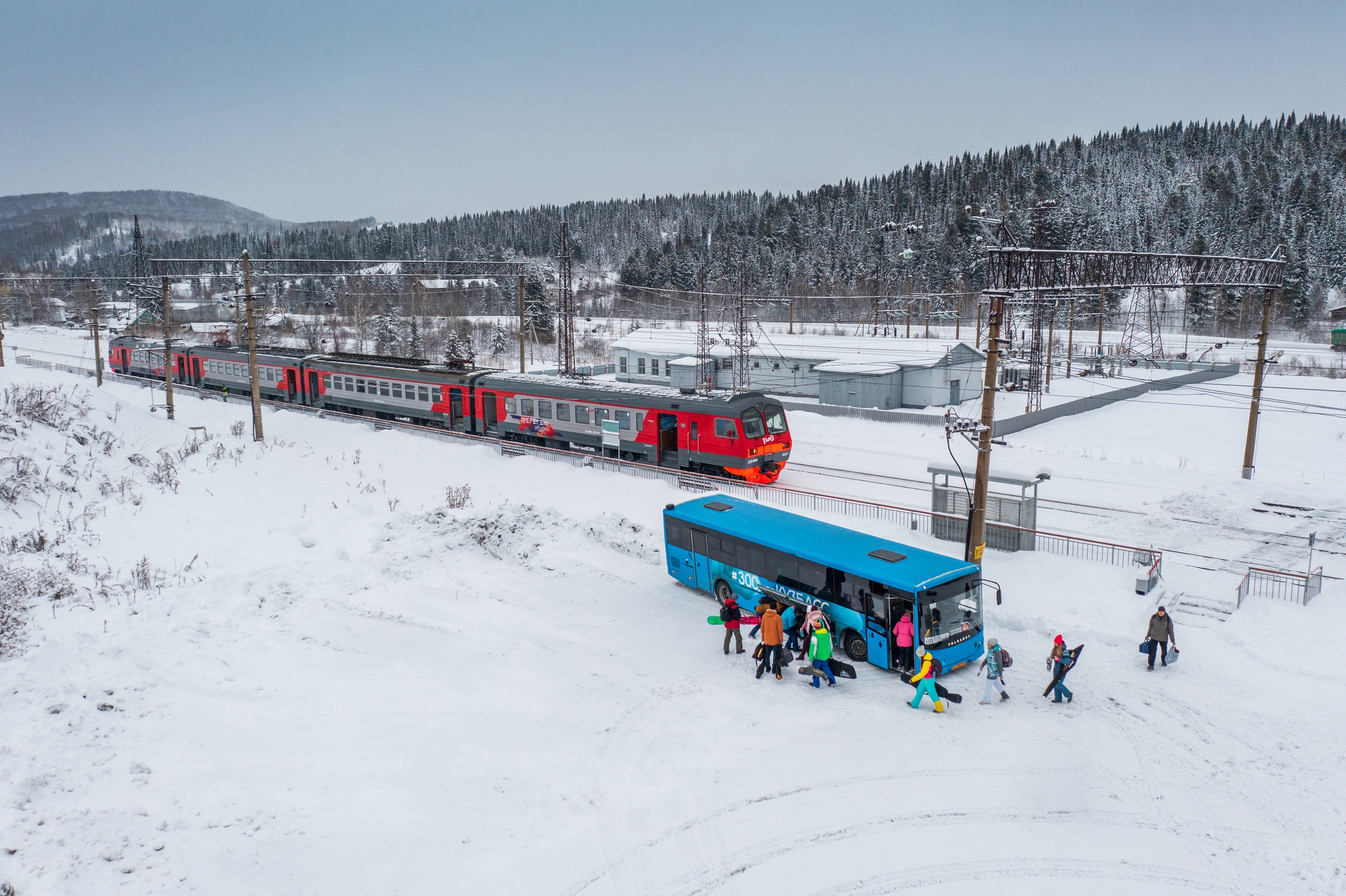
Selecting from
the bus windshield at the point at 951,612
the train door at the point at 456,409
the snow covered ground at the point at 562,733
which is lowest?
the snow covered ground at the point at 562,733

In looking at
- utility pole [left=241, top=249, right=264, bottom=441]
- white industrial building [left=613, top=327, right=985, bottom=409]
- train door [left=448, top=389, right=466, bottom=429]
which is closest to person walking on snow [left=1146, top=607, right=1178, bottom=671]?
train door [left=448, top=389, right=466, bottom=429]

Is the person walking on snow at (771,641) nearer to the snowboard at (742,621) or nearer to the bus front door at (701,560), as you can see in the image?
the snowboard at (742,621)

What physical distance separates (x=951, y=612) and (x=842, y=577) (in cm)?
196

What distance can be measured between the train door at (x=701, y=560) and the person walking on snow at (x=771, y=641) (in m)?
3.62

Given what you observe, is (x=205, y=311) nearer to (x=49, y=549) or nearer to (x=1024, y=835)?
(x=49, y=549)

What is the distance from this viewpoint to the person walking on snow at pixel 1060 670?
1239cm

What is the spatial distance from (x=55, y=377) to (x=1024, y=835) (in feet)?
169

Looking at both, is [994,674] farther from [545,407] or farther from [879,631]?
[545,407]

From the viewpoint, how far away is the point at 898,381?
47.1m

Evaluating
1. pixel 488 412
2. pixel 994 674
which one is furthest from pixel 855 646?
pixel 488 412

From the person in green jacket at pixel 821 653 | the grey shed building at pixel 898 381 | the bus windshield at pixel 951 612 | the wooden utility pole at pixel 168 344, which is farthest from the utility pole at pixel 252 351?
the grey shed building at pixel 898 381

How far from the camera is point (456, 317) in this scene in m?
104

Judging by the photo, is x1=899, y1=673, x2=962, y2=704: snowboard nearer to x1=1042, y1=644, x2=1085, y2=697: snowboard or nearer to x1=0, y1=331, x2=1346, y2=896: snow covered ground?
x1=0, y1=331, x2=1346, y2=896: snow covered ground

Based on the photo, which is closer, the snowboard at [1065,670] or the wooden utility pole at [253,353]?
the snowboard at [1065,670]
